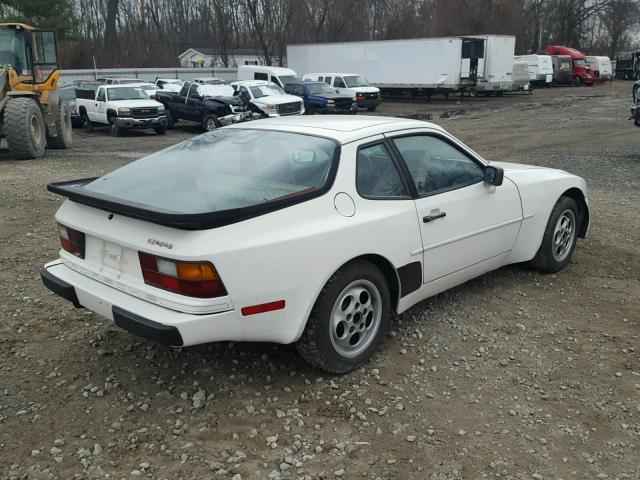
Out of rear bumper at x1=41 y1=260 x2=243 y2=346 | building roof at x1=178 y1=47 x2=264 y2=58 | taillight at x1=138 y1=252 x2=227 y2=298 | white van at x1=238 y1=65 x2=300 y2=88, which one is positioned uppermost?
building roof at x1=178 y1=47 x2=264 y2=58

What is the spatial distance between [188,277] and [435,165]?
208 cm

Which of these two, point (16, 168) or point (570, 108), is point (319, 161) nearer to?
point (16, 168)

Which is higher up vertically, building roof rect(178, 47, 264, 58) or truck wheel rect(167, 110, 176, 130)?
building roof rect(178, 47, 264, 58)

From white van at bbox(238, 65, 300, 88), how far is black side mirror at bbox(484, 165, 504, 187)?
75.4 ft

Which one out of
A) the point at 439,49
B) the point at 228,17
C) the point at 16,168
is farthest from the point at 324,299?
the point at 228,17

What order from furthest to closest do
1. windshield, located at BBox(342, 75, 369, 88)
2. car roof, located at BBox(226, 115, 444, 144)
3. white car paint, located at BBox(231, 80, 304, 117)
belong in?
windshield, located at BBox(342, 75, 369, 88) < white car paint, located at BBox(231, 80, 304, 117) < car roof, located at BBox(226, 115, 444, 144)

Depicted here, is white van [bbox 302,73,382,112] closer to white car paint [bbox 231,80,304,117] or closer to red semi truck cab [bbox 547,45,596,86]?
white car paint [bbox 231,80,304,117]

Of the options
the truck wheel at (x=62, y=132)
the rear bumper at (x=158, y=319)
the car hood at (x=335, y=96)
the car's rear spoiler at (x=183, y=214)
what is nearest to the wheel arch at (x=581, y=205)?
the car's rear spoiler at (x=183, y=214)

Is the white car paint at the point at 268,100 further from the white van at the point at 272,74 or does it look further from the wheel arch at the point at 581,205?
the wheel arch at the point at 581,205

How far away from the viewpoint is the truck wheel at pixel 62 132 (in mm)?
15234

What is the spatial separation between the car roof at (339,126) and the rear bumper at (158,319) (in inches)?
54.5

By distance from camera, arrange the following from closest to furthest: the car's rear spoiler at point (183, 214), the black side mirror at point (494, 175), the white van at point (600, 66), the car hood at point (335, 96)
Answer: the car's rear spoiler at point (183, 214)
the black side mirror at point (494, 175)
the car hood at point (335, 96)
the white van at point (600, 66)

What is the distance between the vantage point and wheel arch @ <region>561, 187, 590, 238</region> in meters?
5.47

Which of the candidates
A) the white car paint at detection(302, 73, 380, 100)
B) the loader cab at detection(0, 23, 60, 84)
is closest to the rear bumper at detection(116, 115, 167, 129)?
the loader cab at detection(0, 23, 60, 84)
